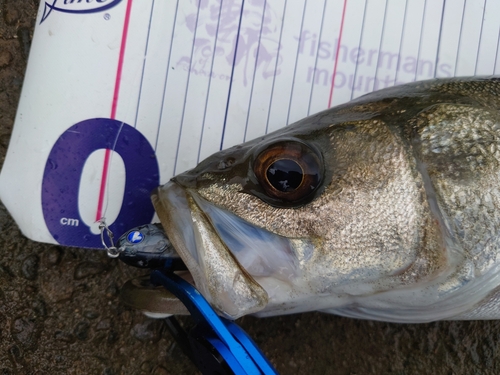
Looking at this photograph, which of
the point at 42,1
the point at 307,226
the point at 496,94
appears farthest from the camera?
the point at 42,1

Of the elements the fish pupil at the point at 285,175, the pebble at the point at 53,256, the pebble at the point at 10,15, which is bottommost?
the pebble at the point at 53,256

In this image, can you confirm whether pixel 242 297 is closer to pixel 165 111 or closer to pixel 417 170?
pixel 417 170

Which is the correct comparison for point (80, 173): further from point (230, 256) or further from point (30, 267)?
point (230, 256)

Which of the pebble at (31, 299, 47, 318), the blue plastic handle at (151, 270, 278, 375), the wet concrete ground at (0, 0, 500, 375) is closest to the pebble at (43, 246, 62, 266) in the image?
the wet concrete ground at (0, 0, 500, 375)

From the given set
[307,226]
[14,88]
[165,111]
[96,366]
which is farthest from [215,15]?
[96,366]

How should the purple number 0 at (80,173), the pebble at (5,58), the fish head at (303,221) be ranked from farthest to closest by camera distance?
the pebble at (5,58) < the purple number 0 at (80,173) < the fish head at (303,221)

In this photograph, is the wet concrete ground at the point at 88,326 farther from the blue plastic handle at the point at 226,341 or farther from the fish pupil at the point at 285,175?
the fish pupil at the point at 285,175

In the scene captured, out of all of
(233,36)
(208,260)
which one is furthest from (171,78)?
(208,260)

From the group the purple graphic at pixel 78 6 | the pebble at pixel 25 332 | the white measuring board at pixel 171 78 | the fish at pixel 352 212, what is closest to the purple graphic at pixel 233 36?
the white measuring board at pixel 171 78
